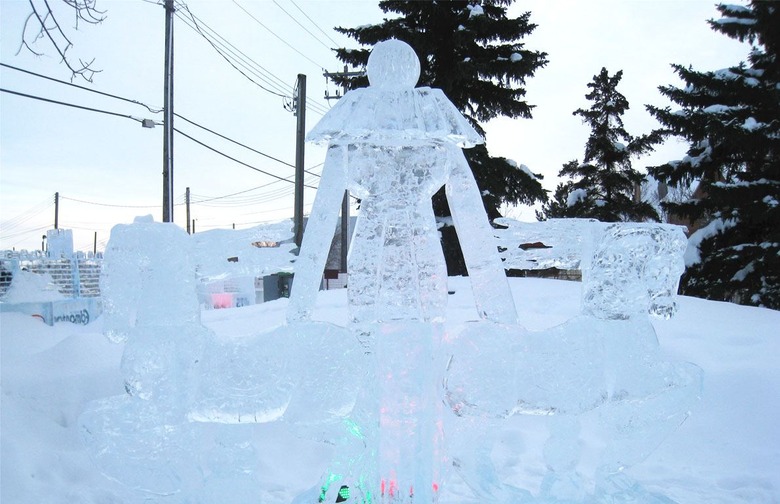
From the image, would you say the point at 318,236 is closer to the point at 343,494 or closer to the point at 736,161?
the point at 343,494

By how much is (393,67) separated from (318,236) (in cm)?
67

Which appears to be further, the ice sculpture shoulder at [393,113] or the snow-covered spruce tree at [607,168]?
the snow-covered spruce tree at [607,168]

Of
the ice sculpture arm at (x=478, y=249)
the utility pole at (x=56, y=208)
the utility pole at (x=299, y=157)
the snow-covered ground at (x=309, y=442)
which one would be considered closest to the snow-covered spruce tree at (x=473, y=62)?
the utility pole at (x=299, y=157)

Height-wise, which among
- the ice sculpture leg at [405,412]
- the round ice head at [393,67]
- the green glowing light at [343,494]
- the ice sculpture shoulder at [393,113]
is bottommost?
the green glowing light at [343,494]

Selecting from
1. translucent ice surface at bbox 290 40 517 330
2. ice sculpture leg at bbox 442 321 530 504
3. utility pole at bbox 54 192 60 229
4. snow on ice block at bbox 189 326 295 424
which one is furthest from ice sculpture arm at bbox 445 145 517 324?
utility pole at bbox 54 192 60 229

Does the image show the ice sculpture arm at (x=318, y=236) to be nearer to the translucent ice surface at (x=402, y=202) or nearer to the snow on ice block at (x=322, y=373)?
the translucent ice surface at (x=402, y=202)

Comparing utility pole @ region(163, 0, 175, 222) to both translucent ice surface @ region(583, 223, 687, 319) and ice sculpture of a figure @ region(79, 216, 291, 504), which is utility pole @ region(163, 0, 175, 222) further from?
translucent ice surface @ region(583, 223, 687, 319)

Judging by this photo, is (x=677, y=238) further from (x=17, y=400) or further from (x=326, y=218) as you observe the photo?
(x=17, y=400)

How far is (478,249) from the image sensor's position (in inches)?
78.4

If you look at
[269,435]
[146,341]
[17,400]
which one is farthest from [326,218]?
[17,400]

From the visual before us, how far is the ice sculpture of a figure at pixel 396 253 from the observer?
6.01ft

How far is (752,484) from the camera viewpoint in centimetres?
275

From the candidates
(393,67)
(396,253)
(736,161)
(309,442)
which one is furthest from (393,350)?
(736,161)

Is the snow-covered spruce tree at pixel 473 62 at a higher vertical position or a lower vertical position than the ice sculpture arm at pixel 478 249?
higher
